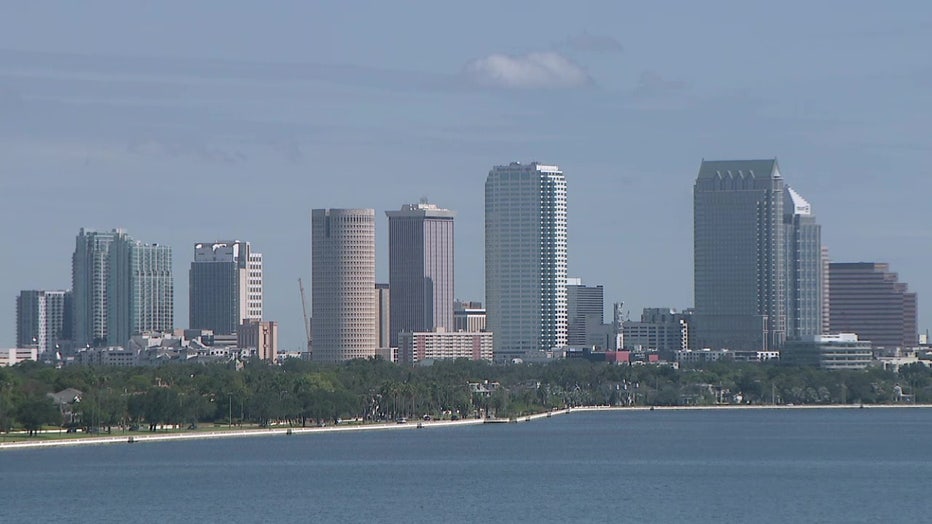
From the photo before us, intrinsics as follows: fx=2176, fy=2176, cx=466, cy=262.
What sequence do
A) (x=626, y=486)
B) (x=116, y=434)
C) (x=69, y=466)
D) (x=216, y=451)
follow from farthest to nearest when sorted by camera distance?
(x=116, y=434) < (x=216, y=451) < (x=69, y=466) < (x=626, y=486)

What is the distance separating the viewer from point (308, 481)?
136500 millimetres

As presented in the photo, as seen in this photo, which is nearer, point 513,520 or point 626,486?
point 513,520

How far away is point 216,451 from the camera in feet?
570

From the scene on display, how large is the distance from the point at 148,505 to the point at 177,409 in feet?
259

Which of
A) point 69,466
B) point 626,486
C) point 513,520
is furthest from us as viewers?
point 69,466

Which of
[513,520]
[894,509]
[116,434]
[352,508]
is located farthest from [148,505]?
[116,434]

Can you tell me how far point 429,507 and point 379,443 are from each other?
7295 cm

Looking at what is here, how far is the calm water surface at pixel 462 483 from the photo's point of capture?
115m

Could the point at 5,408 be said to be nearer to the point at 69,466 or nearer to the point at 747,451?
the point at 69,466

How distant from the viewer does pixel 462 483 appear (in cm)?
13712

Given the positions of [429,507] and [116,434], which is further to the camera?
[116,434]

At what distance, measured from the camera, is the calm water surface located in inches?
4525

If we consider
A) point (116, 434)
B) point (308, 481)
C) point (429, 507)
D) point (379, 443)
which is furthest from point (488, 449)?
point (429, 507)

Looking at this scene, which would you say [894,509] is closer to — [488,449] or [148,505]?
[148,505]
